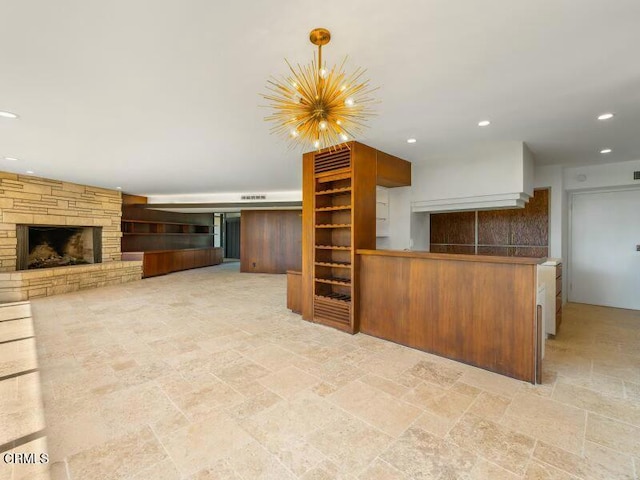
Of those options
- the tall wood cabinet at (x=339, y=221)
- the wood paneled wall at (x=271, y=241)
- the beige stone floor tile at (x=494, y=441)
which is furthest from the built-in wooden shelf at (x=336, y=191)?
the wood paneled wall at (x=271, y=241)

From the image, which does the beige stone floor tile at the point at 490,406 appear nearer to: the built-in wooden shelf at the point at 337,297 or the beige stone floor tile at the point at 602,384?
the beige stone floor tile at the point at 602,384

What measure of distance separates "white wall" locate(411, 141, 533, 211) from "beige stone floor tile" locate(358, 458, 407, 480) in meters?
3.66

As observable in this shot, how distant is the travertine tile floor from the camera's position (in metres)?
1.65

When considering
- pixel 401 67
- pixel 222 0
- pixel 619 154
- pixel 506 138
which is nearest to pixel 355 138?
pixel 401 67

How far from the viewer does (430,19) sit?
1657 millimetres

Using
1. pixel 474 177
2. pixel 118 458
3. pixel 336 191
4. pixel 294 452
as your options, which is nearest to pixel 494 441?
pixel 294 452

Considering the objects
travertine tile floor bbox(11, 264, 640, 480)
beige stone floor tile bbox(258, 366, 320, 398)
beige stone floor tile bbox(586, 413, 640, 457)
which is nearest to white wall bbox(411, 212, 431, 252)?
travertine tile floor bbox(11, 264, 640, 480)

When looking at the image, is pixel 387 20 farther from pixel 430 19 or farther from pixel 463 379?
pixel 463 379

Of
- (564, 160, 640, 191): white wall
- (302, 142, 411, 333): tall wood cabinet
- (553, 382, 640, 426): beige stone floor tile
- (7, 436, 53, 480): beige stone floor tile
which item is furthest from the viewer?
(564, 160, 640, 191): white wall

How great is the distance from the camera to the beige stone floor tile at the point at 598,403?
209cm

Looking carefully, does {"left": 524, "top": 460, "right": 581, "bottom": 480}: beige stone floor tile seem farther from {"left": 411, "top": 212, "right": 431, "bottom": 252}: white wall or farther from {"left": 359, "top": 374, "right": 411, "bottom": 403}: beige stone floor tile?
{"left": 411, "top": 212, "right": 431, "bottom": 252}: white wall

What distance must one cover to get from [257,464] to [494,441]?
144cm

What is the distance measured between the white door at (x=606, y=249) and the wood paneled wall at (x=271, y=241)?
264 inches

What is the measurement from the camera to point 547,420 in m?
2.03
